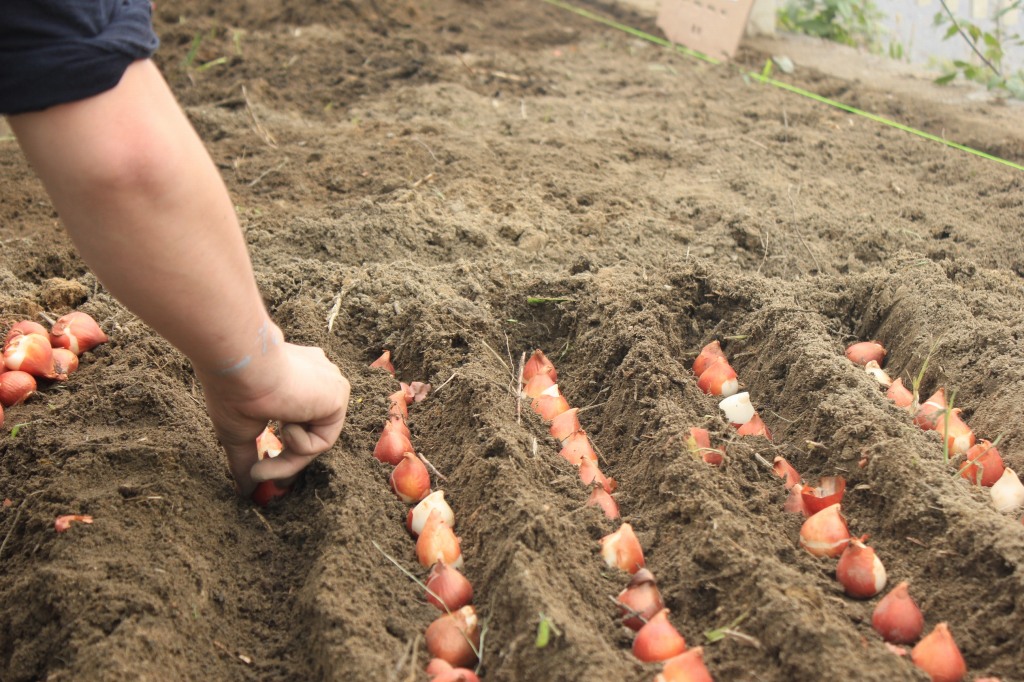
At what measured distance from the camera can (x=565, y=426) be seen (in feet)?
8.08

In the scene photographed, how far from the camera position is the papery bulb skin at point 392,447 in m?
2.37

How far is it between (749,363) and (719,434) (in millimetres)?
472

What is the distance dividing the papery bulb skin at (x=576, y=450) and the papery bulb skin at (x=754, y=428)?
16.5 inches

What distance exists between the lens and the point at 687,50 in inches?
219

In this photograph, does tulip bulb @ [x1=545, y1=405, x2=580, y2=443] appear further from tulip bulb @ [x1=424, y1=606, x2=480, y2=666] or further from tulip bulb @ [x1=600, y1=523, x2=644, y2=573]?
tulip bulb @ [x1=424, y1=606, x2=480, y2=666]

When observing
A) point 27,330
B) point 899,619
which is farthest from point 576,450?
point 27,330

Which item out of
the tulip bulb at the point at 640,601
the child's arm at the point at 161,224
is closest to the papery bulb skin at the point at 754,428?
the tulip bulb at the point at 640,601

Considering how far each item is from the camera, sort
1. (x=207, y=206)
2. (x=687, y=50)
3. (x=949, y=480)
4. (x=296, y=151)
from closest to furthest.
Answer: (x=207, y=206), (x=949, y=480), (x=296, y=151), (x=687, y=50)

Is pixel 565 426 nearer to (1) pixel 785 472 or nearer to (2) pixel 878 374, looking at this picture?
(1) pixel 785 472

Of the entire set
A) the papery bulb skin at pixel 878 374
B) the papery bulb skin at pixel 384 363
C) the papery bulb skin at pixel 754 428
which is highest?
the papery bulb skin at pixel 878 374

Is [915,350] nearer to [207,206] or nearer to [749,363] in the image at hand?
[749,363]

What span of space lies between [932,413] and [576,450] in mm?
970

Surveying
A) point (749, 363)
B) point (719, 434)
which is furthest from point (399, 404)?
point (749, 363)

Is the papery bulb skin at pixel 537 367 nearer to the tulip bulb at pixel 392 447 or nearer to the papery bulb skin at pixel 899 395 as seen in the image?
the tulip bulb at pixel 392 447
